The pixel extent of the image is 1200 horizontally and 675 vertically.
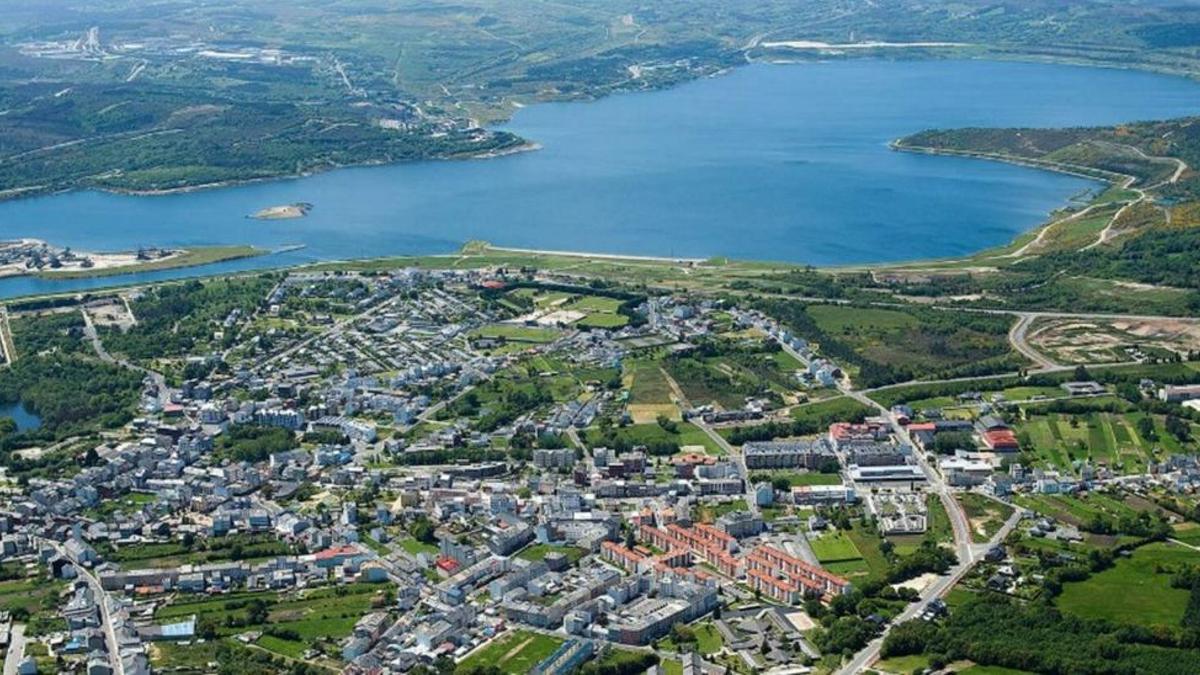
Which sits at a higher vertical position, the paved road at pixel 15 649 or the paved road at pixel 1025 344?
the paved road at pixel 15 649

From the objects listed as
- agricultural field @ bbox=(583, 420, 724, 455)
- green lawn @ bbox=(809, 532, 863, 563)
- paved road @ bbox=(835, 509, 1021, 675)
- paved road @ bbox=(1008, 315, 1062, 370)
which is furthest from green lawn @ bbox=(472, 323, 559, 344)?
paved road @ bbox=(835, 509, 1021, 675)

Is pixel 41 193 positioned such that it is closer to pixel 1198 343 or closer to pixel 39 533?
pixel 39 533

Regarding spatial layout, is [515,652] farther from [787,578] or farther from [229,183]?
[229,183]

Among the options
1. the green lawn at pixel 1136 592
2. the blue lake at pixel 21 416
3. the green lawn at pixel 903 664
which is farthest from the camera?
the blue lake at pixel 21 416

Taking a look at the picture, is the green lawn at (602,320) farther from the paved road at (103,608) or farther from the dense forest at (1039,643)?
the dense forest at (1039,643)

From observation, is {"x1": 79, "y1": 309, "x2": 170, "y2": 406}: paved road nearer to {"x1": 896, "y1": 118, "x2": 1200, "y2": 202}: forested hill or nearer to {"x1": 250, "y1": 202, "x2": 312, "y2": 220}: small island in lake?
{"x1": 250, "y1": 202, "x2": 312, "y2": 220}: small island in lake

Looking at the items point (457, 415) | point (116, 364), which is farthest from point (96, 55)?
point (457, 415)

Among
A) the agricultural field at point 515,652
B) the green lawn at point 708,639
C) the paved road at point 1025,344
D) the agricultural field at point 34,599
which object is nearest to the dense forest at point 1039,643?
the green lawn at point 708,639
